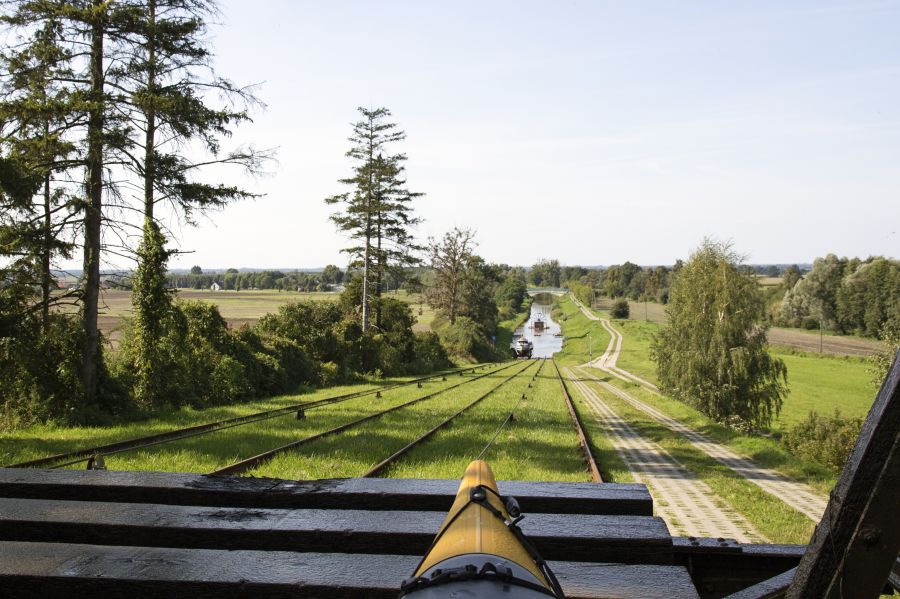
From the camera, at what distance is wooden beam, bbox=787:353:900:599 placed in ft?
5.15

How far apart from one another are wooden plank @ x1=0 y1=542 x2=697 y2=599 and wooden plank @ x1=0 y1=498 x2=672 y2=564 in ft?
0.30

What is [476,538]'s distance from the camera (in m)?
1.70

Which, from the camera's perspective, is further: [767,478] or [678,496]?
[767,478]

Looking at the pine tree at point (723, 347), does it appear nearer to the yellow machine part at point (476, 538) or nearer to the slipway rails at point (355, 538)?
the slipway rails at point (355, 538)

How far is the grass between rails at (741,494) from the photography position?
913cm

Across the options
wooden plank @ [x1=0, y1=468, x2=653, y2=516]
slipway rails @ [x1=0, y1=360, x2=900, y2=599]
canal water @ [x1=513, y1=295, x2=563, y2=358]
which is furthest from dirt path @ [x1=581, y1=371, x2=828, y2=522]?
canal water @ [x1=513, y1=295, x2=563, y2=358]

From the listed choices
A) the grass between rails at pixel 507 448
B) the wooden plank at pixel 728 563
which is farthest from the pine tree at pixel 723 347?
the wooden plank at pixel 728 563

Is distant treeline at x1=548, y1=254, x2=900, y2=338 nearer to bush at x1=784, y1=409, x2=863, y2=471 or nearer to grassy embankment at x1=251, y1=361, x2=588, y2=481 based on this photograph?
bush at x1=784, y1=409, x2=863, y2=471

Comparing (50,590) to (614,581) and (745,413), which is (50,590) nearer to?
(614,581)

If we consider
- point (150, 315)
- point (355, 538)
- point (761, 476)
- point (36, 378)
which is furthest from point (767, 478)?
point (36, 378)

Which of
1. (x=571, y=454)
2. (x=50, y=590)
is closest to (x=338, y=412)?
(x=571, y=454)

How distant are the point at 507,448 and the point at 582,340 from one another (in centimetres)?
9317

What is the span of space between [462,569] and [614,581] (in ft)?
3.54

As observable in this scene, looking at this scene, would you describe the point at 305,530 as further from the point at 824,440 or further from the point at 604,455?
the point at 824,440
